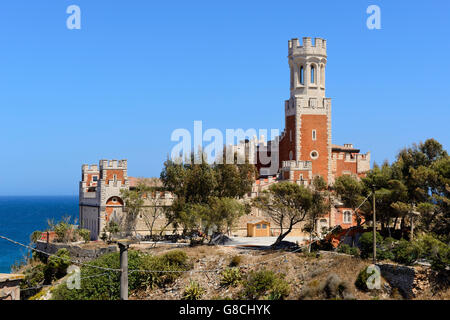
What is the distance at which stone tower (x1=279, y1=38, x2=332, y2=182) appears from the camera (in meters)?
57.6

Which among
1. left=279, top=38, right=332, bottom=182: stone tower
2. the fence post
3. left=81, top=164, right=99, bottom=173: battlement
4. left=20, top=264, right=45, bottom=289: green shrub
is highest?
left=279, top=38, right=332, bottom=182: stone tower

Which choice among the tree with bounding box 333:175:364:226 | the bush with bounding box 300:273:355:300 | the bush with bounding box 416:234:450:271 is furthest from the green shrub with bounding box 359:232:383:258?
the bush with bounding box 300:273:355:300

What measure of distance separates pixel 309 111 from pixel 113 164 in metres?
20.3

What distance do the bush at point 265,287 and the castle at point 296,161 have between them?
1646 cm

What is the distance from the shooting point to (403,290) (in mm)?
31375

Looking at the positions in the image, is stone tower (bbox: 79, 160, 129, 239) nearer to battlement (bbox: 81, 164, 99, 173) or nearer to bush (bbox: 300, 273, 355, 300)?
battlement (bbox: 81, 164, 99, 173)

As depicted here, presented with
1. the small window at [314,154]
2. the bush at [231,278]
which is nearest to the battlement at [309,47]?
the small window at [314,154]

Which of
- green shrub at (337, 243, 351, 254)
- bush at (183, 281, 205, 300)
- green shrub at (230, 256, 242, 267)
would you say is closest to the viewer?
bush at (183, 281, 205, 300)

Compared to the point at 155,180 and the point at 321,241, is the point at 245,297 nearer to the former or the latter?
the point at 321,241

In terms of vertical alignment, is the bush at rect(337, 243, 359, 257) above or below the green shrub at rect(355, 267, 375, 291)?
above

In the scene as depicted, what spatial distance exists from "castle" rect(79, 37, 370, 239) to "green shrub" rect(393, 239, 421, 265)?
1882 cm

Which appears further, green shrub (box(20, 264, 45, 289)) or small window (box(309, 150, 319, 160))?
small window (box(309, 150, 319, 160))

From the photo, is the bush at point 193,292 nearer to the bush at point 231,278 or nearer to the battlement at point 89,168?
the bush at point 231,278
